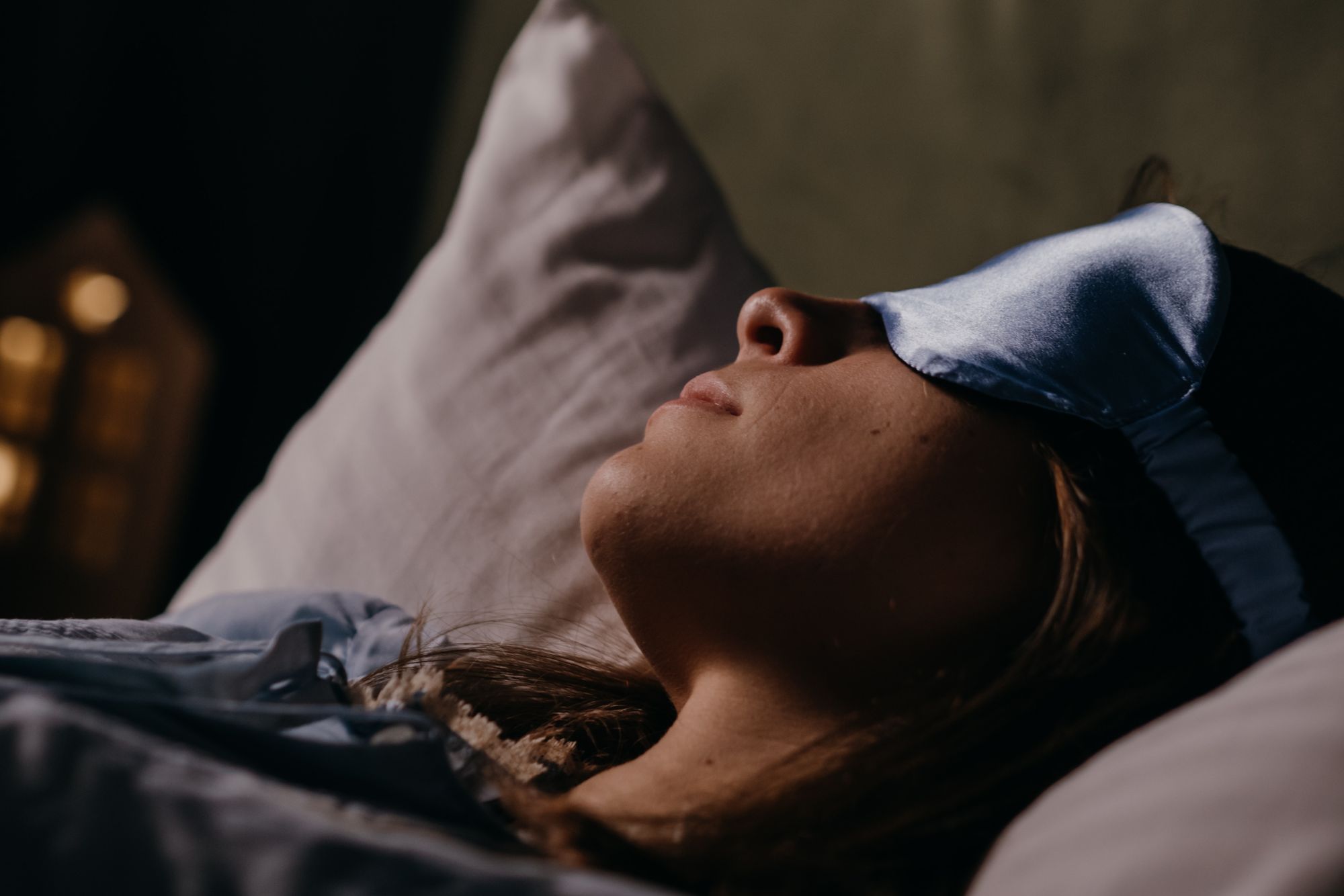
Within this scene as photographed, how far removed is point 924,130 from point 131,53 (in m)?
1.24

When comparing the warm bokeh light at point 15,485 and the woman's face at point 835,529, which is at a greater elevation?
the warm bokeh light at point 15,485

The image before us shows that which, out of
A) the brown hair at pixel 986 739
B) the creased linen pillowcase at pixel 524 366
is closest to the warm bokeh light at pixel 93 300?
the creased linen pillowcase at pixel 524 366

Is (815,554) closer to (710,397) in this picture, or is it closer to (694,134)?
(710,397)

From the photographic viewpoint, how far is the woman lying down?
417 mm

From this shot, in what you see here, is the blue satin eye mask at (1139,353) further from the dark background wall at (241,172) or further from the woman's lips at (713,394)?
the dark background wall at (241,172)

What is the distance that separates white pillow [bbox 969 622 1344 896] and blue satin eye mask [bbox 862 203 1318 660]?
0.28ft

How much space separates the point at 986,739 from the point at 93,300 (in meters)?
1.37

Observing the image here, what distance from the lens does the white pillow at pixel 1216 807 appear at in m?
0.29

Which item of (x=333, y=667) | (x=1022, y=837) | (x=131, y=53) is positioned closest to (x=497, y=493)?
(x=333, y=667)

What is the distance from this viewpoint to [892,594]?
0.49 m

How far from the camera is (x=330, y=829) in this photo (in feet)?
1.07

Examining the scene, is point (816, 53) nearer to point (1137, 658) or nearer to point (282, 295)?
point (1137, 658)

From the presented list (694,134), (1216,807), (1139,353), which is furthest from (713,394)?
(694,134)

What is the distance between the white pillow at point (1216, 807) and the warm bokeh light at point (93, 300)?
4.57 ft
